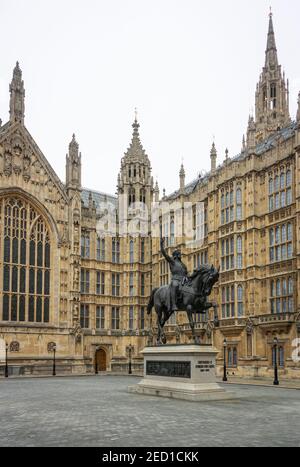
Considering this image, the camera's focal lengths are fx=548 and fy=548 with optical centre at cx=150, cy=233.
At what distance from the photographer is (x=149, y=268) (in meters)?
63.2

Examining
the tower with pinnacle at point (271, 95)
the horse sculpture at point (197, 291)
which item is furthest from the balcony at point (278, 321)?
the tower with pinnacle at point (271, 95)

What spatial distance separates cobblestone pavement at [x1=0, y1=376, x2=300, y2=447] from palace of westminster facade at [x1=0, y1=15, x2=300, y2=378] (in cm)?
2104

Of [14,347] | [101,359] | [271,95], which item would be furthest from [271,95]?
[14,347]

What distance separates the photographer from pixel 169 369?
27.5 metres

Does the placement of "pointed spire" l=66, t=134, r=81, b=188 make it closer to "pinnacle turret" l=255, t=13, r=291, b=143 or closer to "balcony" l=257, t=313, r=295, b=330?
"balcony" l=257, t=313, r=295, b=330

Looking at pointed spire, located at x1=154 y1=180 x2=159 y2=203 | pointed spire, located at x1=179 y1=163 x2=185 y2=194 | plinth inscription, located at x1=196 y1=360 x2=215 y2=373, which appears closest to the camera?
plinth inscription, located at x1=196 y1=360 x2=215 y2=373

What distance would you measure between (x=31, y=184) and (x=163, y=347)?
108ft

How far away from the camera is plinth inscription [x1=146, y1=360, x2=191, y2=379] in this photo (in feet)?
85.6

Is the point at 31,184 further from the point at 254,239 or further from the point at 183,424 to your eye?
the point at 183,424

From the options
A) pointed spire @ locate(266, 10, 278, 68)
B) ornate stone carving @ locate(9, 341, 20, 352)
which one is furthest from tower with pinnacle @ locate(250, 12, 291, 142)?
ornate stone carving @ locate(9, 341, 20, 352)

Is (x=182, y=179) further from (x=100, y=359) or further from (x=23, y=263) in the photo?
(x=100, y=359)

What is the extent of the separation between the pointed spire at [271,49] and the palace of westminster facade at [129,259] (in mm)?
32799

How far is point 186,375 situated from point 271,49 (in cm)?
7511
